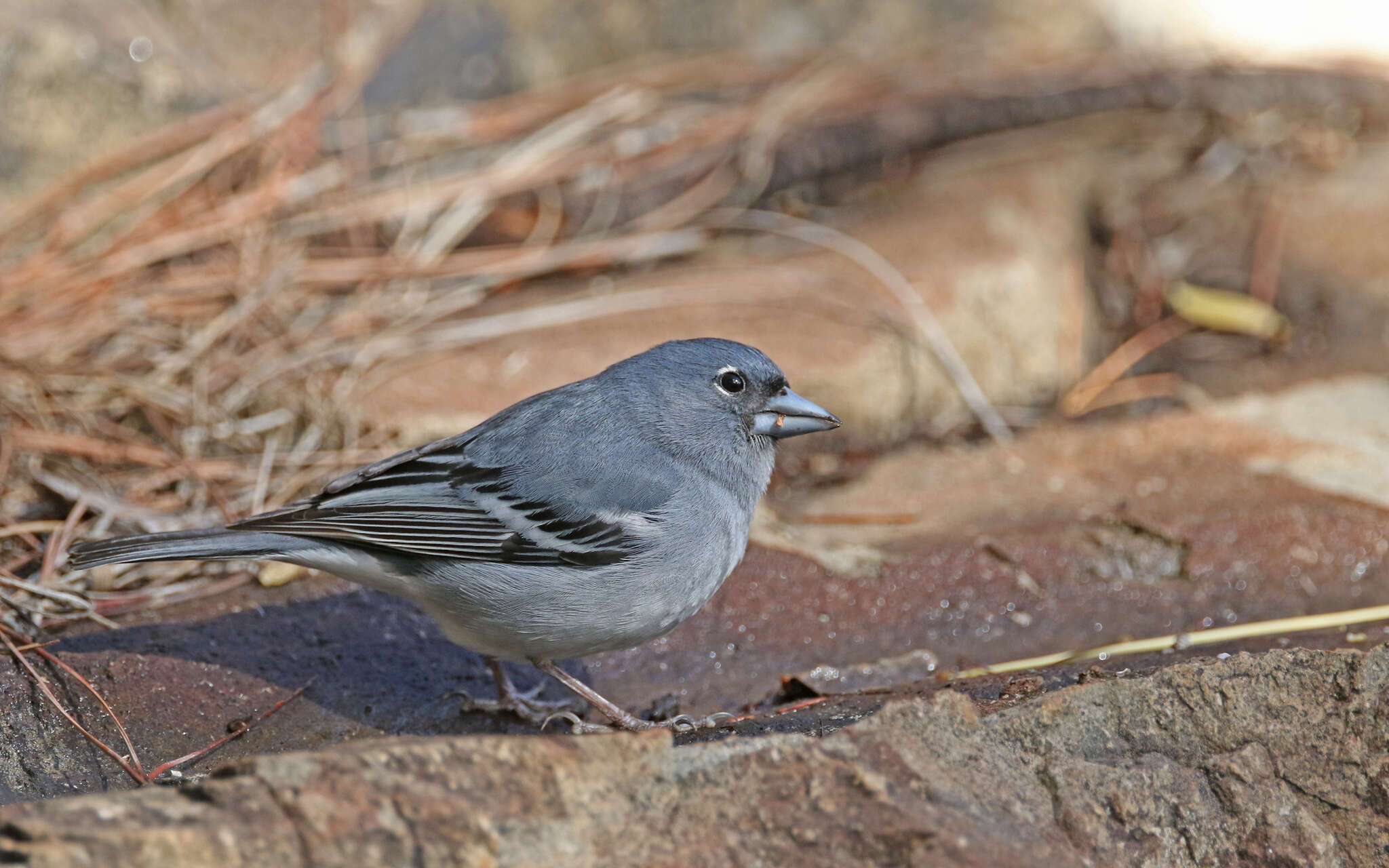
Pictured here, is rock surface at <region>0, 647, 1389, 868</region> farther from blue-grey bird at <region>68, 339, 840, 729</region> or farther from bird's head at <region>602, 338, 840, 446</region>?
bird's head at <region>602, 338, 840, 446</region>

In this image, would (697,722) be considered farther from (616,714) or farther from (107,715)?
(107,715)

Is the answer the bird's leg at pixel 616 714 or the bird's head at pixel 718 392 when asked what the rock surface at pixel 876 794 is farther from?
the bird's head at pixel 718 392

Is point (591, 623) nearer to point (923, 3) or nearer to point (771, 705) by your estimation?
point (771, 705)

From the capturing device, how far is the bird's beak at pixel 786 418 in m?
3.72

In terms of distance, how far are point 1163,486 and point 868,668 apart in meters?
1.55

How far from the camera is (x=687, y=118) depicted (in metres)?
6.88

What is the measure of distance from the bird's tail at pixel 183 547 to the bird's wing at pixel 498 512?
5 cm

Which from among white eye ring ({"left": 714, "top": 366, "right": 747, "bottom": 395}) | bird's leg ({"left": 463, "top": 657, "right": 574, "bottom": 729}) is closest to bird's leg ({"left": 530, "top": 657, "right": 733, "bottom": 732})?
bird's leg ({"left": 463, "top": 657, "right": 574, "bottom": 729})

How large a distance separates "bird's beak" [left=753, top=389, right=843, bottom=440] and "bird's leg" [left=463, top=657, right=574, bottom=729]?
1029 mm

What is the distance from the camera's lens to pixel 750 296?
586 centimetres

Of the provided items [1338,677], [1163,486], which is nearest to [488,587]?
[1338,677]

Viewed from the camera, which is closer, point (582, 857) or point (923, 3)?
point (582, 857)

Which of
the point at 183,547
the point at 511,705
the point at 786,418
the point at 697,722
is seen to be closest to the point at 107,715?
the point at 183,547

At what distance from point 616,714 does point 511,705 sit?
1.38 ft
